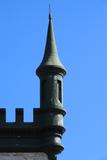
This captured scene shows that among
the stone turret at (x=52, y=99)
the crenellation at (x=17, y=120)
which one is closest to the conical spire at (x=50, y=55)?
the stone turret at (x=52, y=99)

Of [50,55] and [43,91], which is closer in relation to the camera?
[43,91]

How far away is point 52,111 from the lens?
66.1m

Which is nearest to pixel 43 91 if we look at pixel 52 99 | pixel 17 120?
pixel 52 99

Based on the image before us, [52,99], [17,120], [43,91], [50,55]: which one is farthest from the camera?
[50,55]

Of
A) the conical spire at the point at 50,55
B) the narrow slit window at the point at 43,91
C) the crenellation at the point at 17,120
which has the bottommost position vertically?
the crenellation at the point at 17,120

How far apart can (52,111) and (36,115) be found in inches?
43.2

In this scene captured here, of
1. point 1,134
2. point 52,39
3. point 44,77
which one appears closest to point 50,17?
point 52,39

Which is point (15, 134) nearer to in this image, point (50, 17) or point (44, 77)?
point (44, 77)

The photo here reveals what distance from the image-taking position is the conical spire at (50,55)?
223ft

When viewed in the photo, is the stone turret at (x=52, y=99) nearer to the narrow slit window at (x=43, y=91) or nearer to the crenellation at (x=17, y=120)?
the narrow slit window at (x=43, y=91)

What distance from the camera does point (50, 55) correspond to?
69.6 meters

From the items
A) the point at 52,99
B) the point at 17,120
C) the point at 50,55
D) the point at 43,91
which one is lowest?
the point at 17,120

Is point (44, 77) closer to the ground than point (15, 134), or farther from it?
farther from it

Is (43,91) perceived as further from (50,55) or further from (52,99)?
(50,55)
